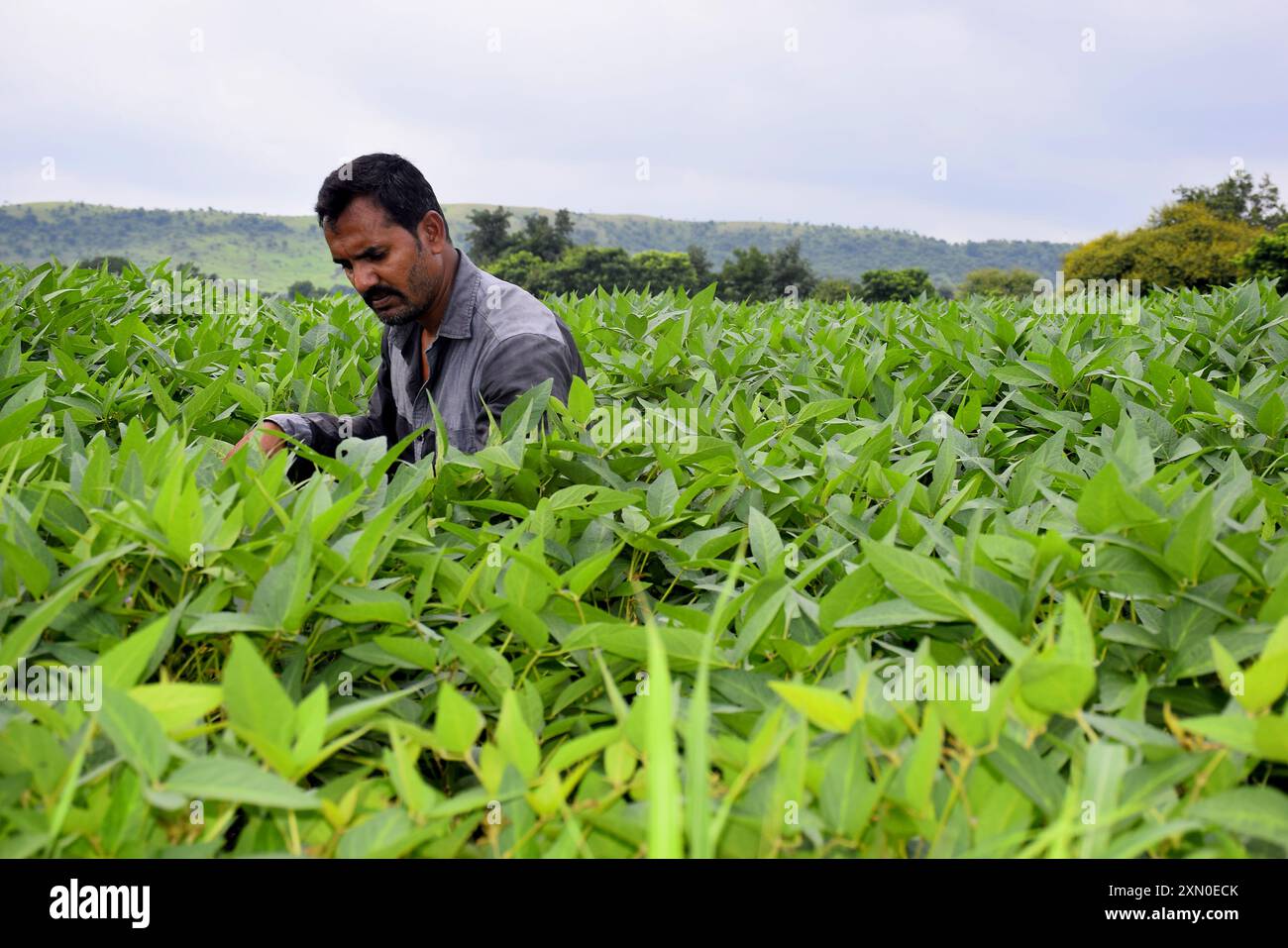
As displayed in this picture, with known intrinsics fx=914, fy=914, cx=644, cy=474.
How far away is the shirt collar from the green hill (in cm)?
9880

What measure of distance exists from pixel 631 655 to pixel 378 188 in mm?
2626

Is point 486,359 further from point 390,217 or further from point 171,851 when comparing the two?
point 171,851

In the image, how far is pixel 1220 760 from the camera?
3.21ft

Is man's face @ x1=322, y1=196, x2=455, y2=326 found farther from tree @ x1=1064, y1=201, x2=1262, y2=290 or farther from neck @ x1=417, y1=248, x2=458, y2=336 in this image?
tree @ x1=1064, y1=201, x2=1262, y2=290

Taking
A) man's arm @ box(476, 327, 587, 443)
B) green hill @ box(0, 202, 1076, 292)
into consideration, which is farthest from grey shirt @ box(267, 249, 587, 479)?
green hill @ box(0, 202, 1076, 292)

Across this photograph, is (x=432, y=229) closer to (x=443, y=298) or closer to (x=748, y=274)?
(x=443, y=298)

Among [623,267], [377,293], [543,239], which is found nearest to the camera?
[377,293]

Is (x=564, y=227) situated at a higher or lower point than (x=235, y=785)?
higher

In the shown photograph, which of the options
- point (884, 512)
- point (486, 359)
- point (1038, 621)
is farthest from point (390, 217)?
point (1038, 621)

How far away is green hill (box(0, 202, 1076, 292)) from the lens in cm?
10369

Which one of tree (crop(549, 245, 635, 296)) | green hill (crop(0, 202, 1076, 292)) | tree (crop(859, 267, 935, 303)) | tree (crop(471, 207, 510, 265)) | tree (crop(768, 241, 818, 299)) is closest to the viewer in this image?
tree (crop(859, 267, 935, 303))

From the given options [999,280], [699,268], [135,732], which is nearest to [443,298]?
[135,732]

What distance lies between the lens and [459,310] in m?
3.65
